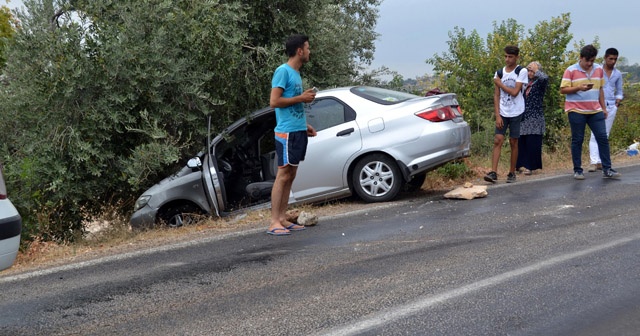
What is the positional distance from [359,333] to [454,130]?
5463mm

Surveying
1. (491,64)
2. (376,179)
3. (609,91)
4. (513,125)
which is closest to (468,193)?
(376,179)

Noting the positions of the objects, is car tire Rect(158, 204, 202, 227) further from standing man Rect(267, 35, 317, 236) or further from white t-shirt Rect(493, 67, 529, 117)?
white t-shirt Rect(493, 67, 529, 117)

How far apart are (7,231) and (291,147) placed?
3308 millimetres

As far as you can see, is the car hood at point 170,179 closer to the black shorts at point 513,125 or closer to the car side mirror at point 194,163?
the car side mirror at point 194,163

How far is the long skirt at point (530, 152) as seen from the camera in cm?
1156

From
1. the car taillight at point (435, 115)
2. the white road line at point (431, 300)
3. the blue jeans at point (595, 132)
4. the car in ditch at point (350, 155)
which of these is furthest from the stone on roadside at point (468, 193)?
the white road line at point (431, 300)

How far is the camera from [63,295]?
5.44 metres

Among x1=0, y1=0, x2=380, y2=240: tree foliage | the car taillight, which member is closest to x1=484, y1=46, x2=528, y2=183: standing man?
the car taillight

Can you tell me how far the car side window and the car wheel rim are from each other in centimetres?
69

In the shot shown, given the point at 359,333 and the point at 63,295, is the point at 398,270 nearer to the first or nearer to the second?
the point at 359,333

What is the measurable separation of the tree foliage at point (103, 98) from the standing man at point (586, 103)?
493 cm

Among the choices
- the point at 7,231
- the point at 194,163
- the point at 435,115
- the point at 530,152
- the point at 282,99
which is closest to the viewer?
the point at 7,231

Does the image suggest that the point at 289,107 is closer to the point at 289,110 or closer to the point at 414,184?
the point at 289,110

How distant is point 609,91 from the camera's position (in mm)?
12086
